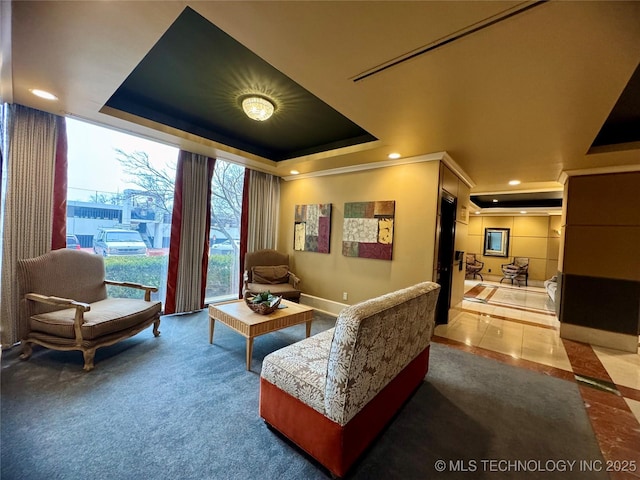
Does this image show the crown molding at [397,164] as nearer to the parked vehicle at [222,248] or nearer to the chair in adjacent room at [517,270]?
the parked vehicle at [222,248]

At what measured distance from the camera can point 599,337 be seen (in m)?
3.69

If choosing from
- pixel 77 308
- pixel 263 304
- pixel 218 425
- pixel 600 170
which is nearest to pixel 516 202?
pixel 600 170

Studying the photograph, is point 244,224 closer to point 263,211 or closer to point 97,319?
point 263,211

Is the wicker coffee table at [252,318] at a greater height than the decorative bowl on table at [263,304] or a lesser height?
lesser

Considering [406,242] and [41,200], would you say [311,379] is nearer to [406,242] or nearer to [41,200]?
[406,242]

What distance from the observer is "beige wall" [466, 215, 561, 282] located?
8984 millimetres

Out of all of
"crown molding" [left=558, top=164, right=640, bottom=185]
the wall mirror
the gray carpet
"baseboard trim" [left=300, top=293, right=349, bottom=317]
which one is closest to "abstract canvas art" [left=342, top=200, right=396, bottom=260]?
"baseboard trim" [left=300, top=293, right=349, bottom=317]

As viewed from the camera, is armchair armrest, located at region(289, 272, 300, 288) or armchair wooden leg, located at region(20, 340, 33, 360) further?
armchair armrest, located at region(289, 272, 300, 288)

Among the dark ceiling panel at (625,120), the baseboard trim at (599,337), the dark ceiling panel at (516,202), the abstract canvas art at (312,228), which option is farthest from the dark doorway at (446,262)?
the dark ceiling panel at (516,202)

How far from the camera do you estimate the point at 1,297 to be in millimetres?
2713

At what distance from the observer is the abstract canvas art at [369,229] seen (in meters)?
3.94

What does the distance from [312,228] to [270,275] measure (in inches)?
46.2

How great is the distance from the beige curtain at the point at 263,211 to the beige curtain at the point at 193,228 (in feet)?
2.80

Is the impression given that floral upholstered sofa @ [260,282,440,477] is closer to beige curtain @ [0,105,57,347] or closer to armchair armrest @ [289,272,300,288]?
armchair armrest @ [289,272,300,288]
